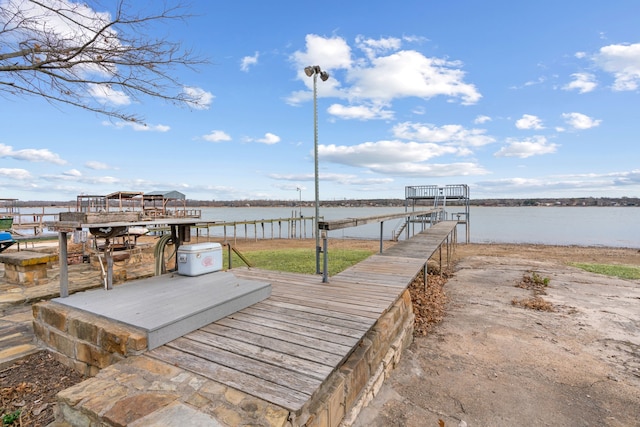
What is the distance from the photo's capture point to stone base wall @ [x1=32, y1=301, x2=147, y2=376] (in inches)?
104

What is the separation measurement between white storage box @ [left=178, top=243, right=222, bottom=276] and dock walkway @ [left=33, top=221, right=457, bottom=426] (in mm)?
1258

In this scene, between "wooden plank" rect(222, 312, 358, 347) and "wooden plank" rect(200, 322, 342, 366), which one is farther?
"wooden plank" rect(222, 312, 358, 347)

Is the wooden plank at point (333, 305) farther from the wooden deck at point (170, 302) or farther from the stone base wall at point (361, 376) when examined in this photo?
the wooden deck at point (170, 302)

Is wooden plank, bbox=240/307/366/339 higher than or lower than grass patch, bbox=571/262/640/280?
higher

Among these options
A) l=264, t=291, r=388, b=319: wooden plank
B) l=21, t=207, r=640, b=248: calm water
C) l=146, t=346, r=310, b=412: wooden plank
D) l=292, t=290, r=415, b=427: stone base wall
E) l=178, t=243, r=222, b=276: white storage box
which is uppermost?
l=178, t=243, r=222, b=276: white storage box

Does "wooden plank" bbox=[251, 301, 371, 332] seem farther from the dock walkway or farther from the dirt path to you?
the dirt path

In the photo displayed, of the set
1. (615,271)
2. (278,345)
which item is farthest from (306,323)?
(615,271)

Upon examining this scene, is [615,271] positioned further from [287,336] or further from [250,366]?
[250,366]

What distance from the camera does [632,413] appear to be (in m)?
3.42

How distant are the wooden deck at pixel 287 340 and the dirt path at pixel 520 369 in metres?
0.96

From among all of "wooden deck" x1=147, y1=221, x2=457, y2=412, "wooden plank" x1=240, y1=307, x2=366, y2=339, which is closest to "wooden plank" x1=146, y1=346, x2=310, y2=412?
"wooden deck" x1=147, y1=221, x2=457, y2=412

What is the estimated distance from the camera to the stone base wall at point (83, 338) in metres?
2.65

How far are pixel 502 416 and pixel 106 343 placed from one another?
13.4ft

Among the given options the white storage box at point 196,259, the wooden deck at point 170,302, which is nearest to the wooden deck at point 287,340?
the wooden deck at point 170,302
